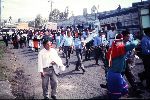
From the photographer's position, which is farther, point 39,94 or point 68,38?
point 68,38

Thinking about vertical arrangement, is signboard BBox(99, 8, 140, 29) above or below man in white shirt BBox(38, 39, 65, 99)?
above

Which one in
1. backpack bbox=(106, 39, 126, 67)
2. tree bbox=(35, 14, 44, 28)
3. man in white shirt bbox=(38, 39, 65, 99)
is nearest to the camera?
backpack bbox=(106, 39, 126, 67)

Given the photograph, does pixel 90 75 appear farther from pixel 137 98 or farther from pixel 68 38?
pixel 137 98

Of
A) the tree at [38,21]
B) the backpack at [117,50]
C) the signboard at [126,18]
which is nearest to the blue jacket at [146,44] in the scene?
the backpack at [117,50]

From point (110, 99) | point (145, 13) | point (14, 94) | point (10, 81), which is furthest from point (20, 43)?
point (110, 99)

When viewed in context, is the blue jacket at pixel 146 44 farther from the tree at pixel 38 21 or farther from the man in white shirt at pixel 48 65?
the tree at pixel 38 21

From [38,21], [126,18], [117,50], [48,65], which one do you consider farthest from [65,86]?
[38,21]

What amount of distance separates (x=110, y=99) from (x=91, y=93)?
1280 millimetres

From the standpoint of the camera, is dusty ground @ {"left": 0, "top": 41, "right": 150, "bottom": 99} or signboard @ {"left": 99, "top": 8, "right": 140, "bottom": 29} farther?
signboard @ {"left": 99, "top": 8, "right": 140, "bottom": 29}

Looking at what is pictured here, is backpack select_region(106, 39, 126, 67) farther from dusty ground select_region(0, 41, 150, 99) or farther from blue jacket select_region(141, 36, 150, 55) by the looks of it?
dusty ground select_region(0, 41, 150, 99)

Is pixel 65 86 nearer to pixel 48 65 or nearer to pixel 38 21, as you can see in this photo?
pixel 48 65

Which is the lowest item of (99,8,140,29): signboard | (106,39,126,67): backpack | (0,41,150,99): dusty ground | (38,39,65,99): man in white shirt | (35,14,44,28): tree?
(0,41,150,99): dusty ground

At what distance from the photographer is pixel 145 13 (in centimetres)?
2108

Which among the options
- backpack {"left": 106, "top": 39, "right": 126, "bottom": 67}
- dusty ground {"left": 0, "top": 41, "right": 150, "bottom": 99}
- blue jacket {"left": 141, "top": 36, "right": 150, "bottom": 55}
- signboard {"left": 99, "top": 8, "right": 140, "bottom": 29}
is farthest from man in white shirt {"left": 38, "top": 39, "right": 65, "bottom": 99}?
signboard {"left": 99, "top": 8, "right": 140, "bottom": 29}
